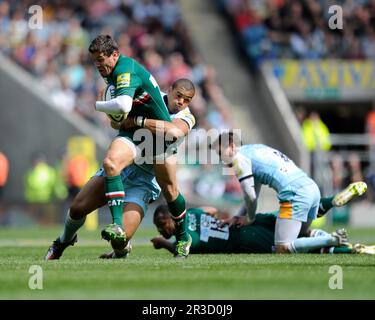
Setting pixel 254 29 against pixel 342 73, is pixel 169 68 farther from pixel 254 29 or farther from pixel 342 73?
pixel 342 73

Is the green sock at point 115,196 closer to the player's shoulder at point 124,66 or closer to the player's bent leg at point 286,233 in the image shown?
the player's shoulder at point 124,66

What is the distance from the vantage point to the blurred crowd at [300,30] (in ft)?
91.7

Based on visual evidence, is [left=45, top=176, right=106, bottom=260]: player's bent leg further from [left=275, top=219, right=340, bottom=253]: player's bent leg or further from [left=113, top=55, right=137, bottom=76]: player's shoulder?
[left=275, top=219, right=340, bottom=253]: player's bent leg

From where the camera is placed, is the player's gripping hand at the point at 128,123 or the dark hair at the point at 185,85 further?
the dark hair at the point at 185,85

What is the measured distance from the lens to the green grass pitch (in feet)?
25.8

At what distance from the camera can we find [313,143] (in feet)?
84.4

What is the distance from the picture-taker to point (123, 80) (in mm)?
10391

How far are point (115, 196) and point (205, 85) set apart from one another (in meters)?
16.4

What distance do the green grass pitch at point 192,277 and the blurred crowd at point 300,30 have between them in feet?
55.1

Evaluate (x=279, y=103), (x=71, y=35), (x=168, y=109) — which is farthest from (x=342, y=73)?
(x=168, y=109)

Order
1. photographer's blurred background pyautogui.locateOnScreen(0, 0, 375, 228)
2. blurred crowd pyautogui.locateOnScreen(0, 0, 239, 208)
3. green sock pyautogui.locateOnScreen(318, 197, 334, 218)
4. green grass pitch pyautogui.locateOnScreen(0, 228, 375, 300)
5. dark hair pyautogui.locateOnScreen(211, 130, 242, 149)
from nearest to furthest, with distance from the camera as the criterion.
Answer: green grass pitch pyautogui.locateOnScreen(0, 228, 375, 300), dark hair pyautogui.locateOnScreen(211, 130, 242, 149), green sock pyautogui.locateOnScreen(318, 197, 334, 218), photographer's blurred background pyautogui.locateOnScreen(0, 0, 375, 228), blurred crowd pyautogui.locateOnScreen(0, 0, 239, 208)

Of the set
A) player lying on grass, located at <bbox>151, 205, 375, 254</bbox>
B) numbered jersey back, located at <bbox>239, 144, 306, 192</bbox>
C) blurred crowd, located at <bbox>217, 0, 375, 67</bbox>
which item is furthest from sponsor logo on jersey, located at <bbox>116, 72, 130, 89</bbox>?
blurred crowd, located at <bbox>217, 0, 375, 67</bbox>

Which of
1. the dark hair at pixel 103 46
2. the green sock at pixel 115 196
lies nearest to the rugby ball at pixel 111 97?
the dark hair at pixel 103 46

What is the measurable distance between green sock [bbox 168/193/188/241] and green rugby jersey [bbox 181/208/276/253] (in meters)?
0.68
